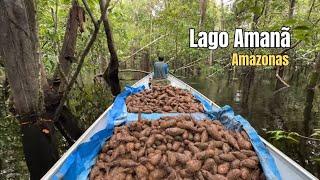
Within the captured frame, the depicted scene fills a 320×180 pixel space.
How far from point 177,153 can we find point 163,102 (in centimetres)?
294

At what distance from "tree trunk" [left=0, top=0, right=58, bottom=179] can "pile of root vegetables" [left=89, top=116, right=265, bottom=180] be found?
1332 mm

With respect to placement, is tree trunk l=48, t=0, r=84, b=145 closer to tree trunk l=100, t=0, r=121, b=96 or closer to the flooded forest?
the flooded forest

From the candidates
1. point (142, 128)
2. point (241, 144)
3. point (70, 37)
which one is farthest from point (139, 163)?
point (70, 37)

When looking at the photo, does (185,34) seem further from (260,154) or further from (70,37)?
(260,154)

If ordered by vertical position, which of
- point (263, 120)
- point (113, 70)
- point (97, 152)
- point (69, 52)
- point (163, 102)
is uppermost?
point (69, 52)

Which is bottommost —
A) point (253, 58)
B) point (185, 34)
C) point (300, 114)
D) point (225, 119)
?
point (300, 114)

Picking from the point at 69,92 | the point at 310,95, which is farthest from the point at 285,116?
the point at 69,92

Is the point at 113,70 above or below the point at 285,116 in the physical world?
above

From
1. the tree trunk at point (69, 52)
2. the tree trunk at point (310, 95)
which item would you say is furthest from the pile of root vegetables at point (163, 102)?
the tree trunk at point (310, 95)

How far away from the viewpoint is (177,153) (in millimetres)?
3273

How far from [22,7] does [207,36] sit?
6.82 metres

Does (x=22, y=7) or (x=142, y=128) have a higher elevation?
(x=22, y=7)

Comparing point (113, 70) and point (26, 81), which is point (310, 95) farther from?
point (26, 81)

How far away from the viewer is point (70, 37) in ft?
25.5
